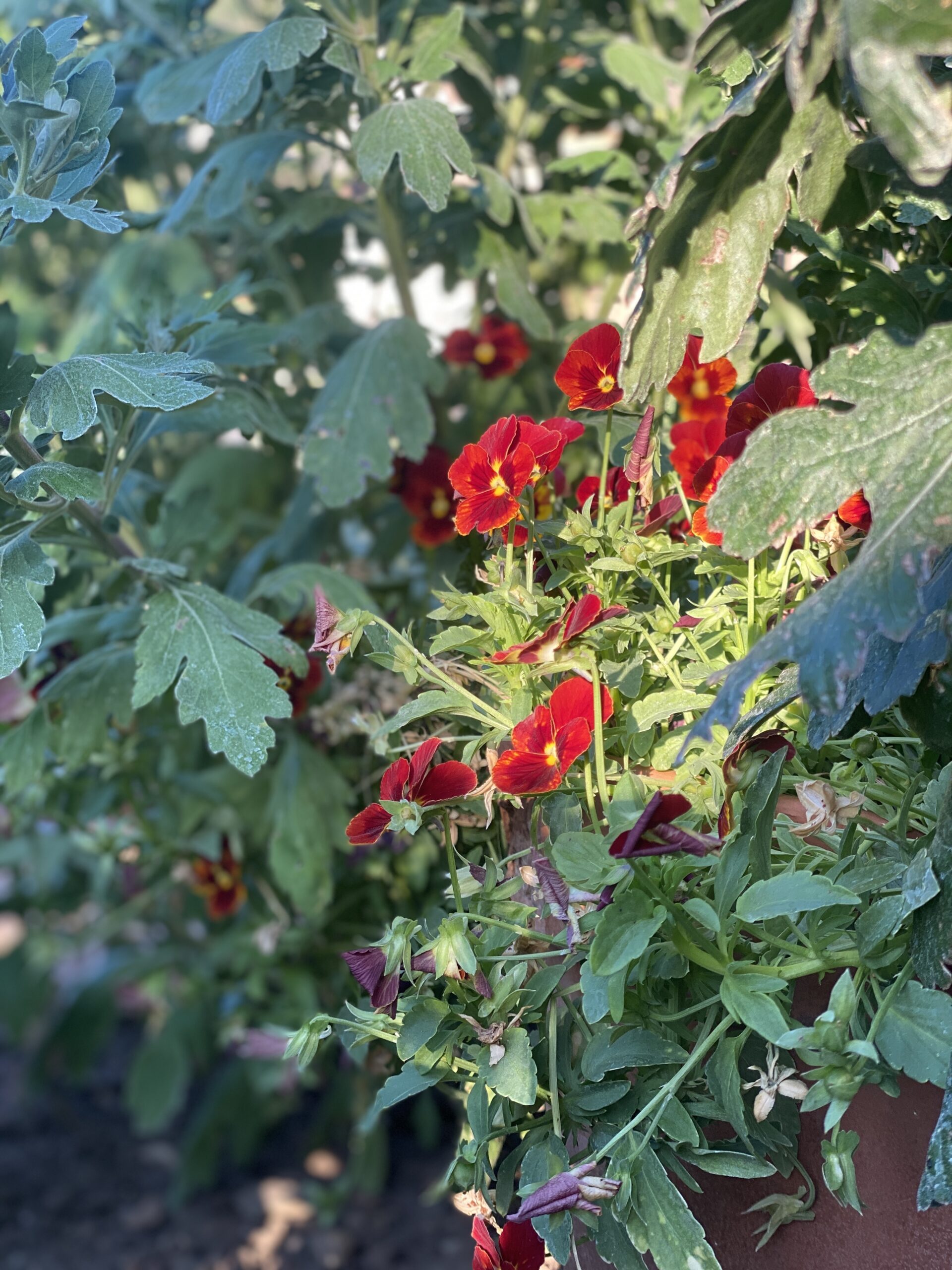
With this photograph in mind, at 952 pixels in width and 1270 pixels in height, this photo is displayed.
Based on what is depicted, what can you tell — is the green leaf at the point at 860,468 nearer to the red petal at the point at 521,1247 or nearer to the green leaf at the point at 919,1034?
the green leaf at the point at 919,1034

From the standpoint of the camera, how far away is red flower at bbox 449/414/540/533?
0.66m

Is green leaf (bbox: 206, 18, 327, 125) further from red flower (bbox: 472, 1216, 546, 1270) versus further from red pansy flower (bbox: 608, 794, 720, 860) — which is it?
red flower (bbox: 472, 1216, 546, 1270)

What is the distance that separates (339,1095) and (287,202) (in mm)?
1320

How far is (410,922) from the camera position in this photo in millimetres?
598

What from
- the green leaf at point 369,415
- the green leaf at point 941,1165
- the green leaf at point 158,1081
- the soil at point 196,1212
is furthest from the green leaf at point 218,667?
the green leaf at point 158,1081

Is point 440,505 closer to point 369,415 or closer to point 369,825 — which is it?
point 369,415

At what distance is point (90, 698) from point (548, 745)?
54 centimetres

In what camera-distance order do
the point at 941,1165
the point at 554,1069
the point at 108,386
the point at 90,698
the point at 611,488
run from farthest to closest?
1. the point at 90,698
2. the point at 611,488
3. the point at 108,386
4. the point at 554,1069
5. the point at 941,1165

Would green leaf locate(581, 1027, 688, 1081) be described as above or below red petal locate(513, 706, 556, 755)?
below

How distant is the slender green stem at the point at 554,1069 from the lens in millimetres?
582

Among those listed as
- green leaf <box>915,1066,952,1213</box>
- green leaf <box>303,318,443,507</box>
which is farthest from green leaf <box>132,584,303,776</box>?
green leaf <box>915,1066,952,1213</box>

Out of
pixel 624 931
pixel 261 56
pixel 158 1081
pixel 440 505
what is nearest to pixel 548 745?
pixel 624 931

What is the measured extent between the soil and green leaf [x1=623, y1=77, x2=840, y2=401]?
146 centimetres

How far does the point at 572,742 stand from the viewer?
1.97ft
